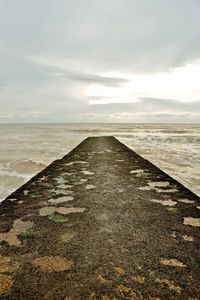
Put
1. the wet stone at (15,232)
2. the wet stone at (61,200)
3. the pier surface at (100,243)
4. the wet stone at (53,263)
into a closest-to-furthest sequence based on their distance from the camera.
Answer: the pier surface at (100,243)
the wet stone at (53,263)
the wet stone at (15,232)
the wet stone at (61,200)

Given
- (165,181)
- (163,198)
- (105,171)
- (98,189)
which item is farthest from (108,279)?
(105,171)

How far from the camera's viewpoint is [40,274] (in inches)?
118

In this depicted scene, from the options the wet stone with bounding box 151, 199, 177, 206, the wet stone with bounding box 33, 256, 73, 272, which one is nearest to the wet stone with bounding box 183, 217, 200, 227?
the wet stone with bounding box 151, 199, 177, 206

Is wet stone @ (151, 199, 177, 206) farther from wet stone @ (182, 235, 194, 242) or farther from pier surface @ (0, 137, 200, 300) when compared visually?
wet stone @ (182, 235, 194, 242)

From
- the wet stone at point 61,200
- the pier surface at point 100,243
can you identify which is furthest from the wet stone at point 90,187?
the wet stone at point 61,200

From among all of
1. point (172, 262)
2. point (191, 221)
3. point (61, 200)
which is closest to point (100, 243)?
point (172, 262)

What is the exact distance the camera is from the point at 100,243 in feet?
12.2

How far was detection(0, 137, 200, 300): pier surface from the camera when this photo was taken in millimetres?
2768

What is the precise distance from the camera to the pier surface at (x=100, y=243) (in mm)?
2768

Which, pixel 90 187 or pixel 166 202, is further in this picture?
pixel 90 187

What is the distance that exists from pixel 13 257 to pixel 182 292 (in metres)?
1.89

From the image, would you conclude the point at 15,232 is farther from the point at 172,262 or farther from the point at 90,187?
the point at 90,187

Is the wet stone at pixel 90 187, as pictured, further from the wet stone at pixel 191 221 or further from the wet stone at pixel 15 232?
the wet stone at pixel 191 221

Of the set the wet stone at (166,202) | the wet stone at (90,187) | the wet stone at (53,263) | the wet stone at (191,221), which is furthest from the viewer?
the wet stone at (90,187)
